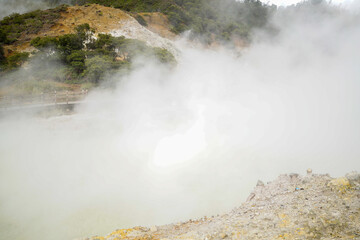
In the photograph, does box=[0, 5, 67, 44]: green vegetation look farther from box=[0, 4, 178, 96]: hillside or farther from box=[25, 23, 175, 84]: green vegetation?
box=[25, 23, 175, 84]: green vegetation

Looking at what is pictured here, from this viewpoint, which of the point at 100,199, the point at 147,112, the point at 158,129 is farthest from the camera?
the point at 147,112

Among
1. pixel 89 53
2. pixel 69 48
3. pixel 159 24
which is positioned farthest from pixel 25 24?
pixel 159 24

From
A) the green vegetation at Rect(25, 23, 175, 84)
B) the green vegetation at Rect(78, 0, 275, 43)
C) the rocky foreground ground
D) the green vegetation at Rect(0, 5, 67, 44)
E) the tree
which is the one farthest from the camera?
the green vegetation at Rect(78, 0, 275, 43)

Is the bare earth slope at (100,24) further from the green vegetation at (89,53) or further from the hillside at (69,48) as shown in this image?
the green vegetation at (89,53)

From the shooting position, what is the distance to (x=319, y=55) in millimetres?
16391

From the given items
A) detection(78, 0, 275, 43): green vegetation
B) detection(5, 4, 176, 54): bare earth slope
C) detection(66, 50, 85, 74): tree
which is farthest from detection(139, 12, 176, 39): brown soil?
detection(66, 50, 85, 74): tree

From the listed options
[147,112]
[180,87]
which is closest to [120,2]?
[180,87]

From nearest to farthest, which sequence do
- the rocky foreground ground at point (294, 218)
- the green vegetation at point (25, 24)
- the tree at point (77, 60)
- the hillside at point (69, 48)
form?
1. the rocky foreground ground at point (294, 218)
2. the hillside at point (69, 48)
3. the tree at point (77, 60)
4. the green vegetation at point (25, 24)

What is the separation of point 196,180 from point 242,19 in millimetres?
43907

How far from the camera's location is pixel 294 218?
2.80m

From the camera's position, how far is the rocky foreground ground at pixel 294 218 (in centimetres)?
253

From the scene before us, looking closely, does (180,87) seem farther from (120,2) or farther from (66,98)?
(120,2)

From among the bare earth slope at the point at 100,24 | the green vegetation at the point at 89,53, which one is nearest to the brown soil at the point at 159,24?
the bare earth slope at the point at 100,24

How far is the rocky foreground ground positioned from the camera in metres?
A: 2.53
